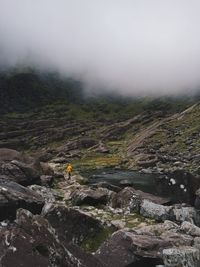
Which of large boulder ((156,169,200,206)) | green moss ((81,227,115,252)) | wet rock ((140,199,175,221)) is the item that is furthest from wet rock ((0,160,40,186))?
green moss ((81,227,115,252))

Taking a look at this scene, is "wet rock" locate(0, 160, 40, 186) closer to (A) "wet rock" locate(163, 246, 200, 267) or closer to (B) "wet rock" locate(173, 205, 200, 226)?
(B) "wet rock" locate(173, 205, 200, 226)

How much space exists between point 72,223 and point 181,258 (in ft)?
27.6

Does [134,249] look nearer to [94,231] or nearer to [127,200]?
[94,231]

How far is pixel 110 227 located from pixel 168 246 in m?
6.86

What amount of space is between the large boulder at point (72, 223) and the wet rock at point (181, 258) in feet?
23.6

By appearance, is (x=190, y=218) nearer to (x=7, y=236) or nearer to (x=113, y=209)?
(x=113, y=209)

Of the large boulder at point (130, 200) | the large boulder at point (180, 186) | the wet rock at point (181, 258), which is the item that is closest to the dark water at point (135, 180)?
the large boulder at point (180, 186)

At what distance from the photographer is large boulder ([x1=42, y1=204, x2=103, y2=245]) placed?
27.2 meters

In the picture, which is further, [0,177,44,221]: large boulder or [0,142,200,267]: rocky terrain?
[0,177,44,221]: large boulder

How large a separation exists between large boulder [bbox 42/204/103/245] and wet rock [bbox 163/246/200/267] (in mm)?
7200

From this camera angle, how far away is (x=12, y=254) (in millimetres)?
17641

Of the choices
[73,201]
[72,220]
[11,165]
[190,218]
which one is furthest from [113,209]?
[11,165]

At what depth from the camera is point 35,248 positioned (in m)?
18.1

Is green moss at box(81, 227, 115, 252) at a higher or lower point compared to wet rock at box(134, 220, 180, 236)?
higher
